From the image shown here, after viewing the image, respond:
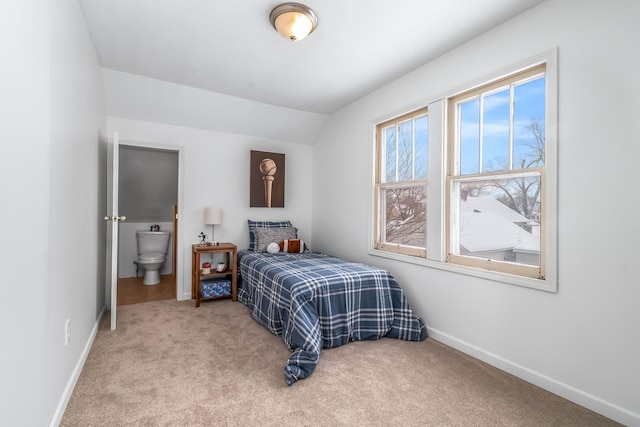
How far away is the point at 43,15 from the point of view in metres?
1.34

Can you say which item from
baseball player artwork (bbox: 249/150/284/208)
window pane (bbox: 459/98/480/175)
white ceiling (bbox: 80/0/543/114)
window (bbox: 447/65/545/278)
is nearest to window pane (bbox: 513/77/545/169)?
window (bbox: 447/65/545/278)

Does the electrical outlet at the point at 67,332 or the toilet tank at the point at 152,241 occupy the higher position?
the toilet tank at the point at 152,241

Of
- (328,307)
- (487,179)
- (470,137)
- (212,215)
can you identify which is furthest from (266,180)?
(487,179)

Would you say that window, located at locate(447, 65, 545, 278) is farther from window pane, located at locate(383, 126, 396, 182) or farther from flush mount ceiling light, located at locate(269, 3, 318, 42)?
flush mount ceiling light, located at locate(269, 3, 318, 42)

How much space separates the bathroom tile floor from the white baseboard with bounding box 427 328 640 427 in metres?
3.34

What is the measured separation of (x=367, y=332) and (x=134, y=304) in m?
2.71

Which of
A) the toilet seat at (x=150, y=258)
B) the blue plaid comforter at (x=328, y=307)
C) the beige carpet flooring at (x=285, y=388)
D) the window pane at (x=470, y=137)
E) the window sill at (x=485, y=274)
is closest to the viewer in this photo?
the beige carpet flooring at (x=285, y=388)

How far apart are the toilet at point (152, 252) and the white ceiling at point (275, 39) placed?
248 centimetres

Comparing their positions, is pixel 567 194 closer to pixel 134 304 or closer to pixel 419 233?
pixel 419 233

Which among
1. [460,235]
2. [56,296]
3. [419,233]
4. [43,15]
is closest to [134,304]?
[56,296]

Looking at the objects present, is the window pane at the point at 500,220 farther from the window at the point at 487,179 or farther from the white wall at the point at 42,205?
the white wall at the point at 42,205

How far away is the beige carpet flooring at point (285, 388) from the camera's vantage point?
162 cm

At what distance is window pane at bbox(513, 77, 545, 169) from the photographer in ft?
6.71

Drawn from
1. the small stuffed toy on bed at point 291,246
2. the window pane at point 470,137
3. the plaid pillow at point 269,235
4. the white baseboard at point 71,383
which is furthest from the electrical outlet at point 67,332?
the window pane at point 470,137
